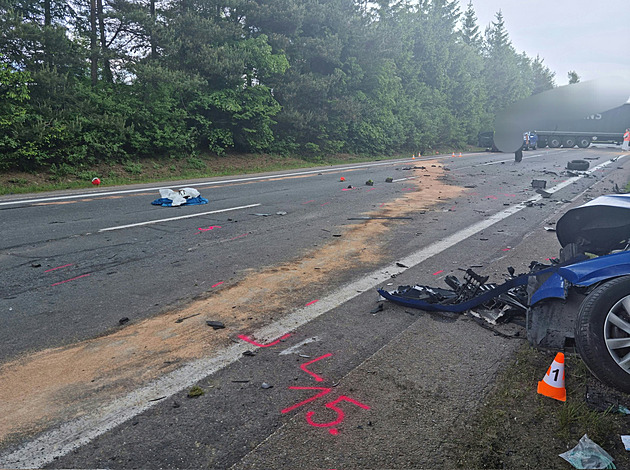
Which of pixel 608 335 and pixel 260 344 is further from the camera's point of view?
pixel 260 344

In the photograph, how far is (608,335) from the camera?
9.07 feet

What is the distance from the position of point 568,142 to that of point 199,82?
37.9 meters

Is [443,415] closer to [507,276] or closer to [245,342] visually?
[245,342]

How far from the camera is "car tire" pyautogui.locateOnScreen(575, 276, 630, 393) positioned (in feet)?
8.91

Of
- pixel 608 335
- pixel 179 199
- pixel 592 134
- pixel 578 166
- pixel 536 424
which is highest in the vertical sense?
pixel 592 134

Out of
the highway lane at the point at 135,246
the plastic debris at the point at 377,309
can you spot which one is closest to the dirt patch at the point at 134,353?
the highway lane at the point at 135,246

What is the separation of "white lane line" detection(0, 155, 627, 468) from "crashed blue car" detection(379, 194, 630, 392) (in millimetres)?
718

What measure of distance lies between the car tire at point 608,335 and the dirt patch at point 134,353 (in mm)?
2412

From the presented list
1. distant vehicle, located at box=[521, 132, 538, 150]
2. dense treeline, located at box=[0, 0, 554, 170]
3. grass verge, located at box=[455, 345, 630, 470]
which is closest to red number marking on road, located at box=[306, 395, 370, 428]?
grass verge, located at box=[455, 345, 630, 470]

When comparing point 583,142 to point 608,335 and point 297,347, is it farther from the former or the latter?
point 297,347

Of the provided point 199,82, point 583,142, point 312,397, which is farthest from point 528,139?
point 583,142

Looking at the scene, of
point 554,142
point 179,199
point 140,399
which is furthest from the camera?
point 554,142

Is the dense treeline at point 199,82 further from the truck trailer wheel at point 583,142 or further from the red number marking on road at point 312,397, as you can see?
the truck trailer wheel at point 583,142

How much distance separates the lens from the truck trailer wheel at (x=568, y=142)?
4278 cm
